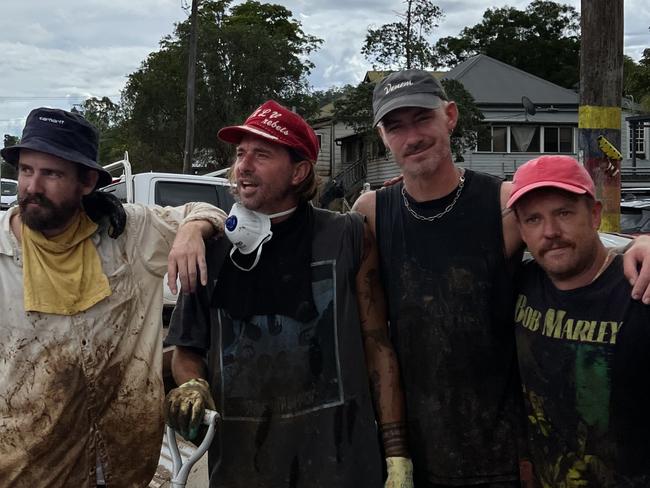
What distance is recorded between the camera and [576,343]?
7.43 ft

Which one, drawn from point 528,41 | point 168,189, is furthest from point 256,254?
point 528,41

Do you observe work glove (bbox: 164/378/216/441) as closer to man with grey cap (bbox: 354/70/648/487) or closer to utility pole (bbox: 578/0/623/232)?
man with grey cap (bbox: 354/70/648/487)

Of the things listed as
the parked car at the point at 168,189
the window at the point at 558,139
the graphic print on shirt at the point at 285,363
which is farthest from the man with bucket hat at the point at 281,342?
the window at the point at 558,139

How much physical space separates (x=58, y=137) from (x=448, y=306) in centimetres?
156

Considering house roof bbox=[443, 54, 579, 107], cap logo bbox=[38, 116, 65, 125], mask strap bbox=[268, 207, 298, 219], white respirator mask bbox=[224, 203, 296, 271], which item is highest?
house roof bbox=[443, 54, 579, 107]

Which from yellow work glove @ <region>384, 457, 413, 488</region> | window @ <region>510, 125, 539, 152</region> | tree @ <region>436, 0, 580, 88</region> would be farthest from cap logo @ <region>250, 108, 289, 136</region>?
tree @ <region>436, 0, 580, 88</region>

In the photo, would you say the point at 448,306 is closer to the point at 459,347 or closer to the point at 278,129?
the point at 459,347

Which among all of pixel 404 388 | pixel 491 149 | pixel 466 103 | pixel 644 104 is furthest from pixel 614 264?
pixel 644 104

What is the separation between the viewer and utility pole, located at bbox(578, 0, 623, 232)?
581cm

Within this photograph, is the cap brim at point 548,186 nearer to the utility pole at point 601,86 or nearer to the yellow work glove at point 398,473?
the yellow work glove at point 398,473

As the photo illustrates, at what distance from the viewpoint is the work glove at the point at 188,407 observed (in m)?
2.26

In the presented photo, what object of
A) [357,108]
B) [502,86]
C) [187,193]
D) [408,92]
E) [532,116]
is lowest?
[408,92]

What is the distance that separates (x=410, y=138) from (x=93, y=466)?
1.70 metres

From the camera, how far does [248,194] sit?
2.54 m
